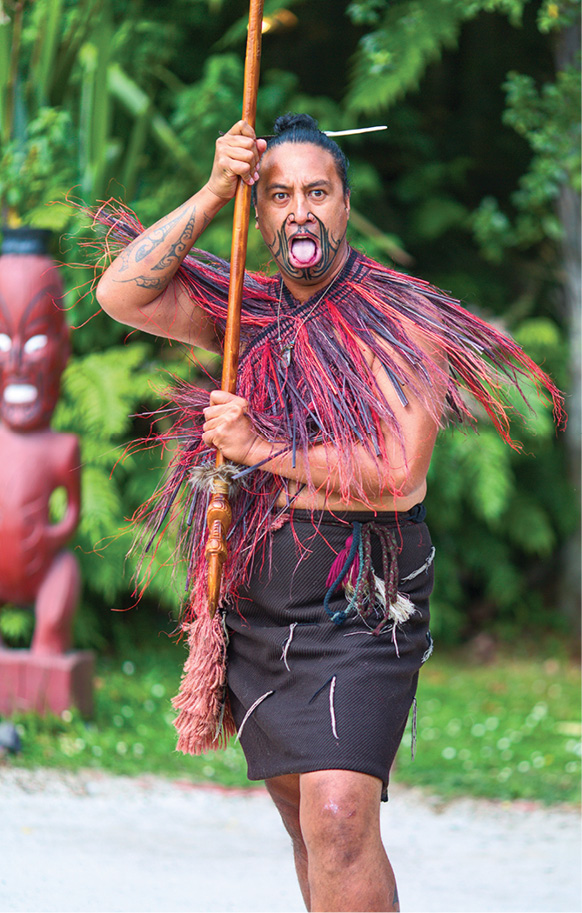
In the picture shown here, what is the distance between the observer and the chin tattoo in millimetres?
2033

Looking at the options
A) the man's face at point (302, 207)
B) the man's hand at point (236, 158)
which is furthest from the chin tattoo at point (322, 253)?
the man's hand at point (236, 158)

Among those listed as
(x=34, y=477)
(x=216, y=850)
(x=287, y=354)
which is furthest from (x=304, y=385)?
(x=34, y=477)

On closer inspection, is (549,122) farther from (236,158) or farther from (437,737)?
(236,158)

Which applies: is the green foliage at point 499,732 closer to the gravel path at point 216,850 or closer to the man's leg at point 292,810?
the gravel path at point 216,850

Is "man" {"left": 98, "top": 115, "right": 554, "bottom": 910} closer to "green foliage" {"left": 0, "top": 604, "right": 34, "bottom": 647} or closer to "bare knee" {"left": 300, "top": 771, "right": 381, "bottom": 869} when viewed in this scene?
"bare knee" {"left": 300, "top": 771, "right": 381, "bottom": 869}

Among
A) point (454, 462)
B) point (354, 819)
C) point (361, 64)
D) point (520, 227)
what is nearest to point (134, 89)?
point (361, 64)

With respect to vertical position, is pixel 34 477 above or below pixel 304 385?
below

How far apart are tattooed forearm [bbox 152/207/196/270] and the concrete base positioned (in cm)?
273

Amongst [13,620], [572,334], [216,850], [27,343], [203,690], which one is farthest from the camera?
[572,334]

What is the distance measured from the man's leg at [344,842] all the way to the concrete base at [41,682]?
8.87ft

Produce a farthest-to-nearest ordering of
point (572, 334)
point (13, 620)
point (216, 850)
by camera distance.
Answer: point (572, 334) < point (13, 620) < point (216, 850)

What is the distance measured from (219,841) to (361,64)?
4.17 metres

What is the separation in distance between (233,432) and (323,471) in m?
0.19

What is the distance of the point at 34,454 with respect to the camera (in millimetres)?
4422
